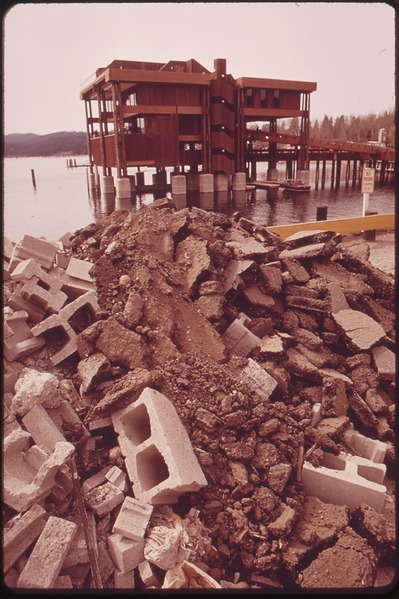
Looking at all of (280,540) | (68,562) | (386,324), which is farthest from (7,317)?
(386,324)

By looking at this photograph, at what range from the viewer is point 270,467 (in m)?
4.20

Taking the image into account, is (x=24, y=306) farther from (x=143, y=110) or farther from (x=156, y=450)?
(x=143, y=110)

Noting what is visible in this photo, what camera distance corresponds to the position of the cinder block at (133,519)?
3500 millimetres

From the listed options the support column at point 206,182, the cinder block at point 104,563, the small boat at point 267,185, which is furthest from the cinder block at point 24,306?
→ the small boat at point 267,185

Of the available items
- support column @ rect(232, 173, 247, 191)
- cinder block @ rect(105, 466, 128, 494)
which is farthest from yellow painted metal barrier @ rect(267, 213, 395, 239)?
support column @ rect(232, 173, 247, 191)

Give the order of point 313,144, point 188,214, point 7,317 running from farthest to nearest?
1. point 313,144
2. point 188,214
3. point 7,317

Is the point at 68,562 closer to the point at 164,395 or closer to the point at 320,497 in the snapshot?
the point at 164,395

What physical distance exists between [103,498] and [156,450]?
0.63 metres

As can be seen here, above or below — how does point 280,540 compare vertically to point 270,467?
below

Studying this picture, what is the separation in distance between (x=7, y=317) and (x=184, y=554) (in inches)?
116

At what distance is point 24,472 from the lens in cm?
377

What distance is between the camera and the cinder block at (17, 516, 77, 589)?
3203 mm

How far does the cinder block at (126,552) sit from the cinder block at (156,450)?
333mm

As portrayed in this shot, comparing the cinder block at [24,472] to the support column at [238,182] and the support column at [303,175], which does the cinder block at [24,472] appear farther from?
the support column at [303,175]
